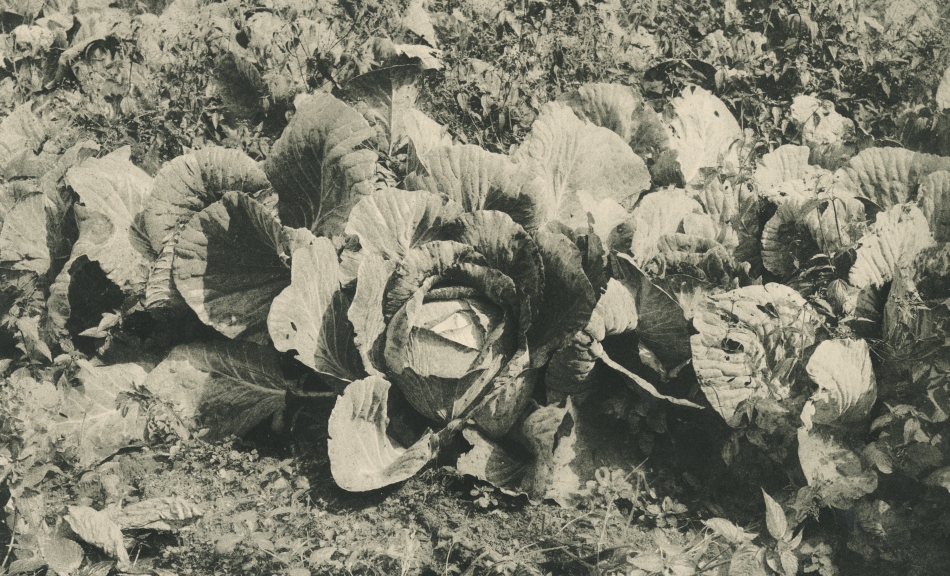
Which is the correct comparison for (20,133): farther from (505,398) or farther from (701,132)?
(701,132)

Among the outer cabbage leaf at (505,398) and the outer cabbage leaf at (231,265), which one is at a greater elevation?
the outer cabbage leaf at (231,265)

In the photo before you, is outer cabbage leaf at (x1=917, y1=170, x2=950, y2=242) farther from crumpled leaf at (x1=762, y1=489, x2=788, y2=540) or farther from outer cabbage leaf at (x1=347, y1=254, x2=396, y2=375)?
outer cabbage leaf at (x1=347, y1=254, x2=396, y2=375)

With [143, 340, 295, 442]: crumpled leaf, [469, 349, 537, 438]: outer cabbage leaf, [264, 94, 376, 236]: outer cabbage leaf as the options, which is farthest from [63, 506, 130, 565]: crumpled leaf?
[264, 94, 376, 236]: outer cabbage leaf

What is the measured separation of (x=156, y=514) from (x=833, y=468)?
2.40 meters

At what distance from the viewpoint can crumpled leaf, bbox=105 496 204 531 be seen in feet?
9.84

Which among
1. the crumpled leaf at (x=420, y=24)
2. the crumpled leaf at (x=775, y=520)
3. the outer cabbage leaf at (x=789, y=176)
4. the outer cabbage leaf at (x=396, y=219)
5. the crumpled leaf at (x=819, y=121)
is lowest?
the crumpled leaf at (x=775, y=520)

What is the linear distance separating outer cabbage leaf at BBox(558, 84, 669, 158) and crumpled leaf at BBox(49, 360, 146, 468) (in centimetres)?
239

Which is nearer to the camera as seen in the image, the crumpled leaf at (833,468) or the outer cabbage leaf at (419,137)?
the crumpled leaf at (833,468)

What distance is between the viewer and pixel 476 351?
10.3ft

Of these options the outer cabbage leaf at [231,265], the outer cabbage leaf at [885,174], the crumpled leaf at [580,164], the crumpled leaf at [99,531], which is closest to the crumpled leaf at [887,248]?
the outer cabbage leaf at [885,174]

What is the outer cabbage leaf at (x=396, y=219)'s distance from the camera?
11.0 feet

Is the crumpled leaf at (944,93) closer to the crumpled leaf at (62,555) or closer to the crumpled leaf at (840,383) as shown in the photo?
the crumpled leaf at (840,383)

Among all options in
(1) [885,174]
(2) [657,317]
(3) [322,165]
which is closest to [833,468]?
(2) [657,317]

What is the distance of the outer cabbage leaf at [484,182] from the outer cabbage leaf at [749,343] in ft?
2.73
